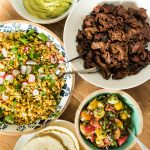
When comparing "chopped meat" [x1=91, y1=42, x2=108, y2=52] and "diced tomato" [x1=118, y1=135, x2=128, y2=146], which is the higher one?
"chopped meat" [x1=91, y1=42, x2=108, y2=52]

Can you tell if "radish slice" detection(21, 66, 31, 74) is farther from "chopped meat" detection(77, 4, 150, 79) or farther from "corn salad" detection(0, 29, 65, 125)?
"chopped meat" detection(77, 4, 150, 79)

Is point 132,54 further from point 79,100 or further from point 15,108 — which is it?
point 15,108

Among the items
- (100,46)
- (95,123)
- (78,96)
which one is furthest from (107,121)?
(100,46)

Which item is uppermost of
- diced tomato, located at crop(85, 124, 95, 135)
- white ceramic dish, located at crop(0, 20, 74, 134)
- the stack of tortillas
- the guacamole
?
the guacamole

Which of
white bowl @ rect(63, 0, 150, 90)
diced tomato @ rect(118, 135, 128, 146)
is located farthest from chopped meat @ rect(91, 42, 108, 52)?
diced tomato @ rect(118, 135, 128, 146)

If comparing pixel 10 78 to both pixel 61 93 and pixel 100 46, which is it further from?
pixel 100 46

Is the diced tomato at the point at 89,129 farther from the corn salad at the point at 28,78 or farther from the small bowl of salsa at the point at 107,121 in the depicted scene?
the corn salad at the point at 28,78

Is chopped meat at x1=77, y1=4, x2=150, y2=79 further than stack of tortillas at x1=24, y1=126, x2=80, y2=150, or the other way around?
stack of tortillas at x1=24, y1=126, x2=80, y2=150
